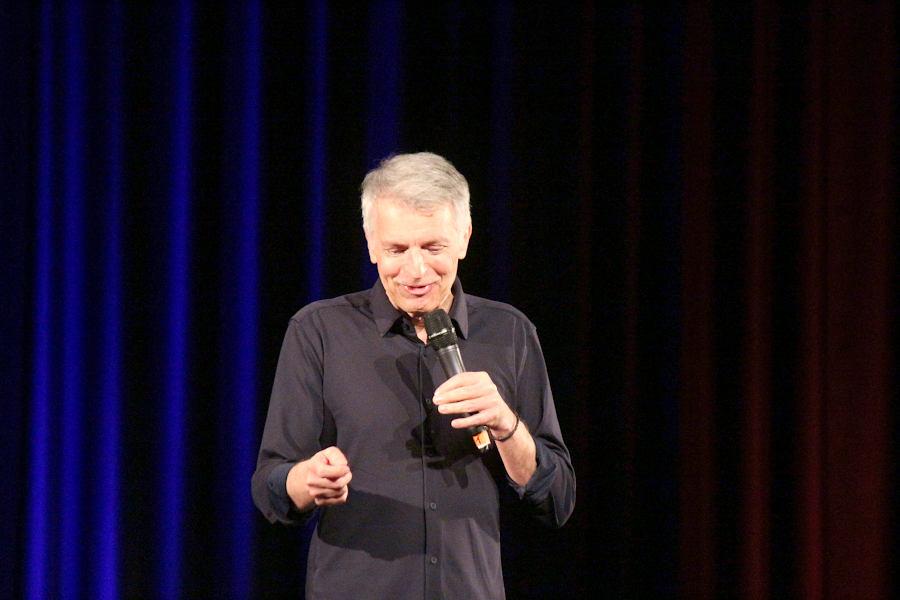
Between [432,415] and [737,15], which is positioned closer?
[432,415]

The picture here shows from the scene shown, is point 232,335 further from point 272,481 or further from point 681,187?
point 681,187

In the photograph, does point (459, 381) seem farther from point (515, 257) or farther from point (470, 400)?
point (515, 257)

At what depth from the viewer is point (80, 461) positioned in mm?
2785

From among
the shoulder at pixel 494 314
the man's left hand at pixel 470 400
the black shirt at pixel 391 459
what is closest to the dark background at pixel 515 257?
the shoulder at pixel 494 314

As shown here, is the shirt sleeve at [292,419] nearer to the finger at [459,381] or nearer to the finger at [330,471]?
the finger at [330,471]

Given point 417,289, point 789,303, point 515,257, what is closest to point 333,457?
point 417,289

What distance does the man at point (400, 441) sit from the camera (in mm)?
1607

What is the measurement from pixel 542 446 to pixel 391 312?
0.39 meters

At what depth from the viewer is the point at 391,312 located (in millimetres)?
1726

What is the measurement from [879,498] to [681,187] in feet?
3.85

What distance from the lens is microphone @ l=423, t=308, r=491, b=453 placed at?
1.45 metres

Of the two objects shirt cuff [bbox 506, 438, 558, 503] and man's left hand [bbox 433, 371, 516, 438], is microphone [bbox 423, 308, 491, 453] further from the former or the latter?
shirt cuff [bbox 506, 438, 558, 503]

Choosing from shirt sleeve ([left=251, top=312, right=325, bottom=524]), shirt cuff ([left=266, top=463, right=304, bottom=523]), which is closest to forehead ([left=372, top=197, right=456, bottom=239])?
shirt sleeve ([left=251, top=312, right=325, bottom=524])

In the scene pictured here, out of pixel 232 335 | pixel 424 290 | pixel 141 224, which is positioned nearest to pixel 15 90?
pixel 141 224
